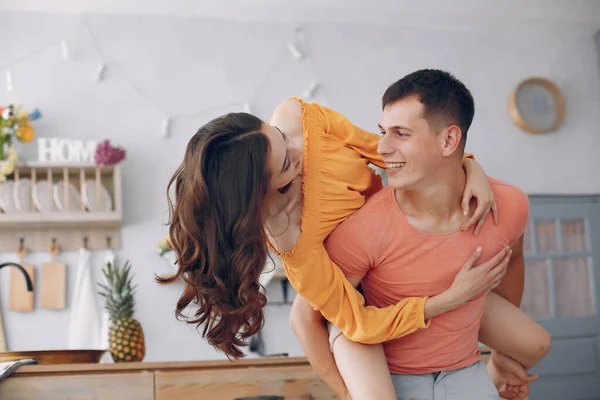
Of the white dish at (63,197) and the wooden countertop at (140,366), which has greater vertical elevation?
the white dish at (63,197)

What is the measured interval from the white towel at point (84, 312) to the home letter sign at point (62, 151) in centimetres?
53

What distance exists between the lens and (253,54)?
15.8 feet

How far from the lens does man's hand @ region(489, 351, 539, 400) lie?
2.28 meters

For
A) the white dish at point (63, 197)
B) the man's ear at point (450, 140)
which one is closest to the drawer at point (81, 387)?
the man's ear at point (450, 140)

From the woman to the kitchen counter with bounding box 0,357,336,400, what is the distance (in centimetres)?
89

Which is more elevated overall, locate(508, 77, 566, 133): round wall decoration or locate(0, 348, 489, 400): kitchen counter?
locate(508, 77, 566, 133): round wall decoration

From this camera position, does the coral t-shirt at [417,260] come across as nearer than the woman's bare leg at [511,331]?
Yes

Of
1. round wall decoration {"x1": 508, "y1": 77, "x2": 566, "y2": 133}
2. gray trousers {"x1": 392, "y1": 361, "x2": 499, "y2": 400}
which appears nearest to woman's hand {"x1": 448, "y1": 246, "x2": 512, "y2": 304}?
gray trousers {"x1": 392, "y1": 361, "x2": 499, "y2": 400}

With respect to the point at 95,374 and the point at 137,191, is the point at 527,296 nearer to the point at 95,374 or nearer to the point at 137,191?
the point at 137,191

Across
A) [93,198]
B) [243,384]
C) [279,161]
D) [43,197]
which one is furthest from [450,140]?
[43,197]

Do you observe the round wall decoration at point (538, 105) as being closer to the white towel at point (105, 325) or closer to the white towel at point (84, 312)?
the white towel at point (105, 325)

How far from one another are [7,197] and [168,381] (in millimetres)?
1929

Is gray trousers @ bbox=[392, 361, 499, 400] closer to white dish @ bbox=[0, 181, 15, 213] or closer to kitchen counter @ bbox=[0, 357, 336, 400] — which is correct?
kitchen counter @ bbox=[0, 357, 336, 400]

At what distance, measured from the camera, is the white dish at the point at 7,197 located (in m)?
4.17
